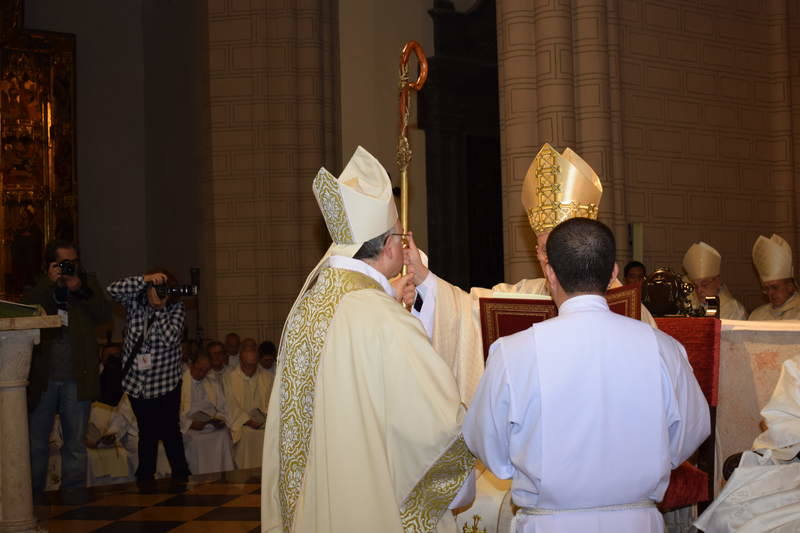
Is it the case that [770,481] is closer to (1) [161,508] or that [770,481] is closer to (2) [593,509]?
(2) [593,509]

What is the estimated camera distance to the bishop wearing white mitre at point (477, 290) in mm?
4258

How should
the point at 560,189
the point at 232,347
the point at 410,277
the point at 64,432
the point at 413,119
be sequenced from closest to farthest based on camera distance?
the point at 410,277
the point at 560,189
the point at 64,432
the point at 232,347
the point at 413,119

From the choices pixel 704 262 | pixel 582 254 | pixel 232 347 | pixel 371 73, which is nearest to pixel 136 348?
pixel 232 347

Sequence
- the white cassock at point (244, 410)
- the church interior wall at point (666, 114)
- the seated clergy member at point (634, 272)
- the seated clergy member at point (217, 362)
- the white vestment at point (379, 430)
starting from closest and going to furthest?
the white vestment at point (379, 430) < the seated clergy member at point (634, 272) < the church interior wall at point (666, 114) < the white cassock at point (244, 410) < the seated clergy member at point (217, 362)

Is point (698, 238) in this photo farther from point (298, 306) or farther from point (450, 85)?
point (298, 306)

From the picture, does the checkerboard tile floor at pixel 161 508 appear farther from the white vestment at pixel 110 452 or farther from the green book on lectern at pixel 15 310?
the green book on lectern at pixel 15 310

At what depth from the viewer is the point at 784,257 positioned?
6469mm

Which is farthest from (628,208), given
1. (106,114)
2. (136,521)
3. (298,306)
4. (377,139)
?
(106,114)

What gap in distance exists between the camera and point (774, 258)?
6488mm

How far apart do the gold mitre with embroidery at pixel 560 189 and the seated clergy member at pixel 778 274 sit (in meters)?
2.42

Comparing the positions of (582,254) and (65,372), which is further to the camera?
(65,372)

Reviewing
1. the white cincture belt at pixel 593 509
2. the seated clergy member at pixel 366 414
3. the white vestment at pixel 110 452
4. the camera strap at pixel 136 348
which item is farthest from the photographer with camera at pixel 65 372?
the white cincture belt at pixel 593 509

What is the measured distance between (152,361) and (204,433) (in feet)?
4.33

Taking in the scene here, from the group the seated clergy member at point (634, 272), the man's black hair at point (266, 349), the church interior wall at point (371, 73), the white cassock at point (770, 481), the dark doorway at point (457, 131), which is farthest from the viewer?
the dark doorway at point (457, 131)
